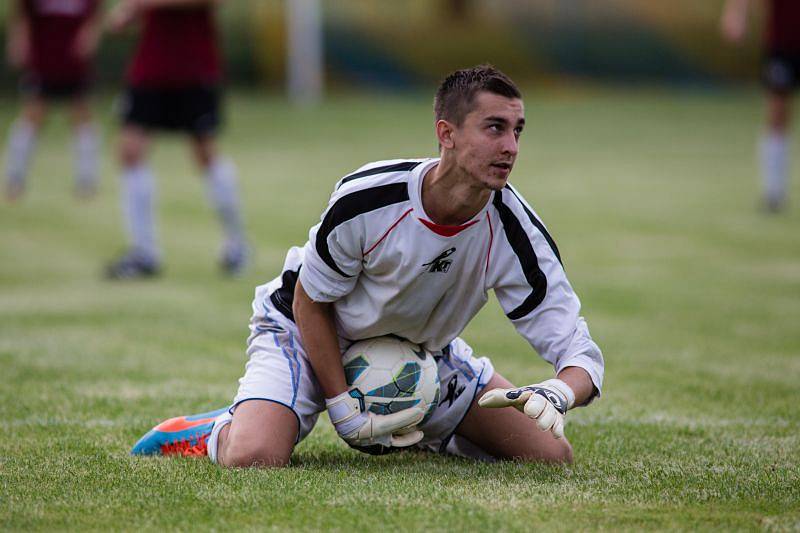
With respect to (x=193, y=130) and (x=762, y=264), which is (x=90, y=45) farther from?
(x=762, y=264)

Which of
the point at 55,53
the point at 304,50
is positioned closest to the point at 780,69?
the point at 55,53

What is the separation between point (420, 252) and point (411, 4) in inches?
1039

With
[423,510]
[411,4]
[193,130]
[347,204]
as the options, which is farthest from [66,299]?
[411,4]

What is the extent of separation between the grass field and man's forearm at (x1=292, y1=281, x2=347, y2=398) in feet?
1.06

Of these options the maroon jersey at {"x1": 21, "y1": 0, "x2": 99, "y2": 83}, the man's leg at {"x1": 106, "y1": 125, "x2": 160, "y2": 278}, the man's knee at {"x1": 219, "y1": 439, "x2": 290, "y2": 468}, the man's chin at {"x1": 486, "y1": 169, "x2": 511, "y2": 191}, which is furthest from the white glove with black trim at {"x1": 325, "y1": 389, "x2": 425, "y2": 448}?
the maroon jersey at {"x1": 21, "y1": 0, "x2": 99, "y2": 83}

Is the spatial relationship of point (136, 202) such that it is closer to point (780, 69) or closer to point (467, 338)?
point (467, 338)

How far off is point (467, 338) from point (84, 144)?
812 centimetres

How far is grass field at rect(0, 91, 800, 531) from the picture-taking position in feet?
12.2

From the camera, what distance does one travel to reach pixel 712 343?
7176mm

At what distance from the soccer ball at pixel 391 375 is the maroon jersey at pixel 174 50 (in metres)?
Answer: 5.41

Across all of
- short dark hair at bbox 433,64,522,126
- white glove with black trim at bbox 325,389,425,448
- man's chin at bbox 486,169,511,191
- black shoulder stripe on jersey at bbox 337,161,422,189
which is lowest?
white glove with black trim at bbox 325,389,425,448

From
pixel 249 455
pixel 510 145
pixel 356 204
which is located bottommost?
pixel 249 455

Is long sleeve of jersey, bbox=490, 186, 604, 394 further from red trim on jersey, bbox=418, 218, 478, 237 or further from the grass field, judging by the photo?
the grass field

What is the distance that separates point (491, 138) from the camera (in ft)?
13.0
